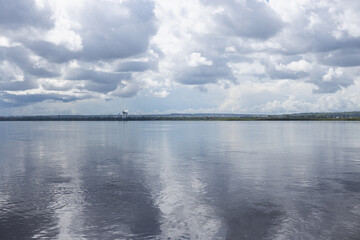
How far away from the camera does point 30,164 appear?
36.7m

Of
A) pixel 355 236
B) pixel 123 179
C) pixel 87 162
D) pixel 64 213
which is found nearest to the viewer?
pixel 355 236

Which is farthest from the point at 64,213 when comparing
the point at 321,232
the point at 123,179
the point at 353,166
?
the point at 353,166

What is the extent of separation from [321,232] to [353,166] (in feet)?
73.5

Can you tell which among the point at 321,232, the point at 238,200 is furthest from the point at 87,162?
the point at 321,232

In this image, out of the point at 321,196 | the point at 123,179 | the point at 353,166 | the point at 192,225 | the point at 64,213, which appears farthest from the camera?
the point at 353,166

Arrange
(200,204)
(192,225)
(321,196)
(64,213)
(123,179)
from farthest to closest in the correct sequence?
1. (123,179)
2. (321,196)
3. (200,204)
4. (64,213)
5. (192,225)

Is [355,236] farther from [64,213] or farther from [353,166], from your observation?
[353,166]

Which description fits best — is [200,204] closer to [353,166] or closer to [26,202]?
[26,202]

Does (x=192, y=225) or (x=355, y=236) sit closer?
(x=355, y=236)

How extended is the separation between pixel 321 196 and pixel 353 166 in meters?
15.5

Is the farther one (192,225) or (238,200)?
(238,200)

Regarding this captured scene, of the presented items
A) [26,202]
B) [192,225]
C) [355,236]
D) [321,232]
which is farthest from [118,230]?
[355,236]

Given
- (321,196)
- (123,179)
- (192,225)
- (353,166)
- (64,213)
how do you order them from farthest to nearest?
(353,166) → (123,179) → (321,196) → (64,213) → (192,225)

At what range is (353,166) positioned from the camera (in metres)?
34.5
